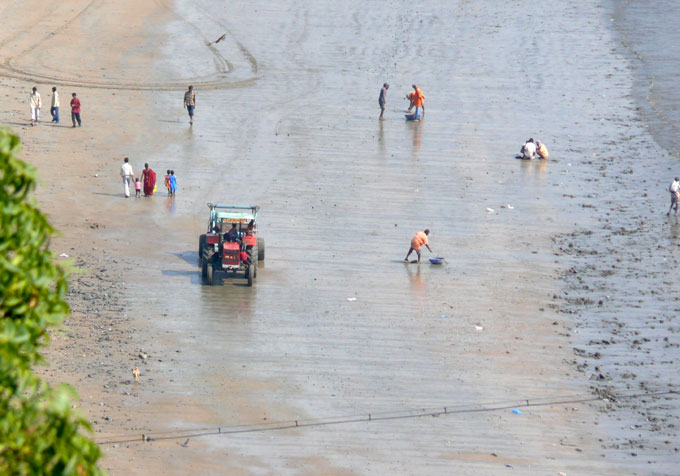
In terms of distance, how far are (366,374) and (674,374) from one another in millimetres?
5856

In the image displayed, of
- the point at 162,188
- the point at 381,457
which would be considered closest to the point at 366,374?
the point at 381,457

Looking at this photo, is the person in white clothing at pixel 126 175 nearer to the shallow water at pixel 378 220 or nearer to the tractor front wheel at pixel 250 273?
the shallow water at pixel 378 220

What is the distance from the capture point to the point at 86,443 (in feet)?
17.2

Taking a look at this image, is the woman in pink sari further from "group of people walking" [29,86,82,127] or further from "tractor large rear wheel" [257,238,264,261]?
"group of people walking" [29,86,82,127]

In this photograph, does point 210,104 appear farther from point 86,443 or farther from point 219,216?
point 86,443

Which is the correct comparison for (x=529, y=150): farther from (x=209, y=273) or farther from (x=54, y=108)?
(x=209, y=273)

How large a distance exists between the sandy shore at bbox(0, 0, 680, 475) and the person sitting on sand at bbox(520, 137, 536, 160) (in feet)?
1.33

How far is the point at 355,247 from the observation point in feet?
91.2

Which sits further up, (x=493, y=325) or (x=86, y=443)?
(x=86, y=443)

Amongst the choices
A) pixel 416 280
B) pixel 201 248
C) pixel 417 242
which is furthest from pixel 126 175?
pixel 416 280

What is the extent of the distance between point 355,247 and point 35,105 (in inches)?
561

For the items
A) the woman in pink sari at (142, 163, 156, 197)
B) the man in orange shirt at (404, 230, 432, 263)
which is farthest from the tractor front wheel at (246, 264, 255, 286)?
the woman in pink sari at (142, 163, 156, 197)

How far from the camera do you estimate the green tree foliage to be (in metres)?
5.18

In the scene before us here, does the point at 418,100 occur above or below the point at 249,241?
above
